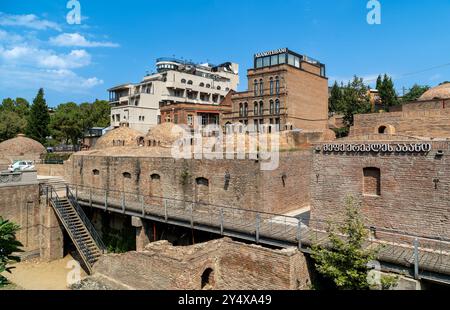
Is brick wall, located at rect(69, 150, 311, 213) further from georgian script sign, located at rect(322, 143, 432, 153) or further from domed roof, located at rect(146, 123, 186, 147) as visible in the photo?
domed roof, located at rect(146, 123, 186, 147)

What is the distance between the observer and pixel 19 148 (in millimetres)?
44406

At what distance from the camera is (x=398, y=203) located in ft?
45.0

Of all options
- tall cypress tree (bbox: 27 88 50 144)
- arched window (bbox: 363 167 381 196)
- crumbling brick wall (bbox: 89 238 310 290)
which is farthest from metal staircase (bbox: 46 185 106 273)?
tall cypress tree (bbox: 27 88 50 144)

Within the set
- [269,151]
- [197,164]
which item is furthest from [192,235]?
[269,151]

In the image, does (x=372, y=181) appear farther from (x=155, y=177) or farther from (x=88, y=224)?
(x=88, y=224)

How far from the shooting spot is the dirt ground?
19.6 m

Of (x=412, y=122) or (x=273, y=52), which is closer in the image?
(x=412, y=122)

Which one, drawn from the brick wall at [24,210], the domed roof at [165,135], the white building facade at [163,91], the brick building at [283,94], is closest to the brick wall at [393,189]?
the brick wall at [24,210]

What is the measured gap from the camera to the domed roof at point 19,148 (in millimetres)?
43875

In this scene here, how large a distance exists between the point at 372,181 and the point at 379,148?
1475 mm

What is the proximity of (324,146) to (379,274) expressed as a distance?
21.9 ft

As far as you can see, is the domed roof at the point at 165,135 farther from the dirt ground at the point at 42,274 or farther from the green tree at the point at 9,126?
the green tree at the point at 9,126

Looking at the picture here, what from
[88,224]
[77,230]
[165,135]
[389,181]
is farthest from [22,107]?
[389,181]
